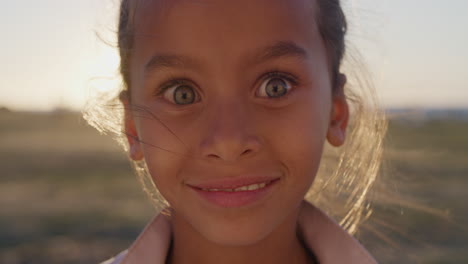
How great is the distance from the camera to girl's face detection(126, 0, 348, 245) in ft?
5.97

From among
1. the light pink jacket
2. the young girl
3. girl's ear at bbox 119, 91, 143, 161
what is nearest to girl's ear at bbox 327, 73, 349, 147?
the young girl

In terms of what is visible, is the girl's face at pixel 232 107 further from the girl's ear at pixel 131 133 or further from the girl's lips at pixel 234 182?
the girl's ear at pixel 131 133

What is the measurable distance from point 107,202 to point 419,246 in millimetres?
3642

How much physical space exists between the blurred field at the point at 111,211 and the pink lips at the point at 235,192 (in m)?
1.07

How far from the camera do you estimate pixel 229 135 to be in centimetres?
175

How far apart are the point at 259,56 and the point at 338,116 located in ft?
2.03

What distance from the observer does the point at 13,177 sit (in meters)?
8.49

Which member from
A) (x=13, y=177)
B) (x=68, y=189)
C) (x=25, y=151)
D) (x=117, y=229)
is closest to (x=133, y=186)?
(x=68, y=189)

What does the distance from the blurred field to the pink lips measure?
42.1 inches

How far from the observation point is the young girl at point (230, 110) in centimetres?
182

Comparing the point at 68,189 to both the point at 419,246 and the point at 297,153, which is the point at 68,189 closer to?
the point at 419,246

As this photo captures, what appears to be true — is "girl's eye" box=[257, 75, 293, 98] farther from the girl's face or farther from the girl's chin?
the girl's chin

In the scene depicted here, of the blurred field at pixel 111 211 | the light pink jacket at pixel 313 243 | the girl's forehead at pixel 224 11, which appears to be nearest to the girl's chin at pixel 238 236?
the light pink jacket at pixel 313 243

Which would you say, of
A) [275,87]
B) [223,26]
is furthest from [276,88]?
[223,26]
